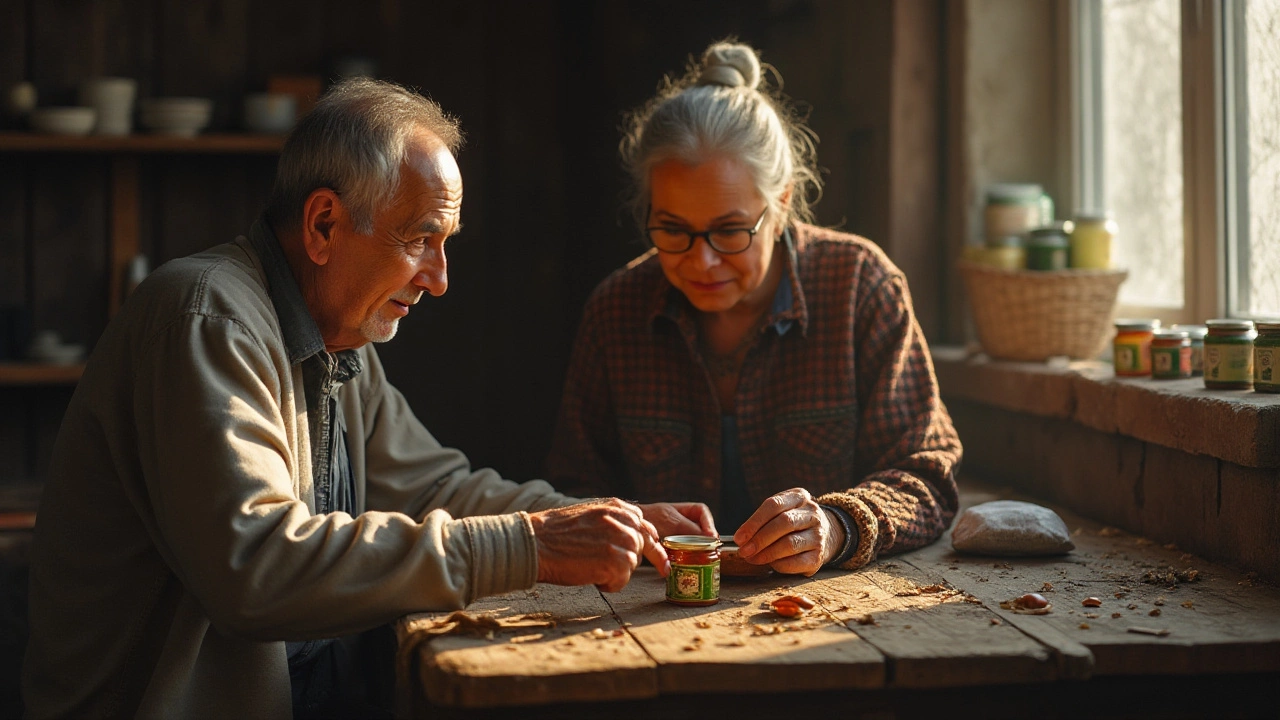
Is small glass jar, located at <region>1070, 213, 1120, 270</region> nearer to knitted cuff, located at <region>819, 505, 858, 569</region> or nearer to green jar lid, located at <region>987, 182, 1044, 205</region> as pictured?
green jar lid, located at <region>987, 182, 1044, 205</region>

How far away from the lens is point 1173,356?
2531 mm

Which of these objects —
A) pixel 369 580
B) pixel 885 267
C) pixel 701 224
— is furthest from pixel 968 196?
pixel 369 580

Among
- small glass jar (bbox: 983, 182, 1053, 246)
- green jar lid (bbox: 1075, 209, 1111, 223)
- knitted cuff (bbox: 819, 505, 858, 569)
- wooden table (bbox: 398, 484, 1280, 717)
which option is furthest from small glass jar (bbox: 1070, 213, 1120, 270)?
knitted cuff (bbox: 819, 505, 858, 569)

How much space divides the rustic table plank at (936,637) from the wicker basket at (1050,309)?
1.21m

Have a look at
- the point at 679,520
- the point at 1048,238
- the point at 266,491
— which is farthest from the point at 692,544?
the point at 1048,238

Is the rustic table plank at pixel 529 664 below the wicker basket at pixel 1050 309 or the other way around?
below

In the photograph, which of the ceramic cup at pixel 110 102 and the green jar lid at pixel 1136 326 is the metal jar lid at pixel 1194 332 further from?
the ceramic cup at pixel 110 102

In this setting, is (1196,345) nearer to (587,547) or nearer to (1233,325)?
(1233,325)

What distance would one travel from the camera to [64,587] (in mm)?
1917

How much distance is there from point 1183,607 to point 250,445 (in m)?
1.45

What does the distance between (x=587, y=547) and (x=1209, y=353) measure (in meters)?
1.32

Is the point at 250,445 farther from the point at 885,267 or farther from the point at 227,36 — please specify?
the point at 227,36

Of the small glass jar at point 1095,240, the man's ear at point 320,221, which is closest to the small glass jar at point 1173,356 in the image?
the small glass jar at point 1095,240

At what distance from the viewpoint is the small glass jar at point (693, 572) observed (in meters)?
1.87
